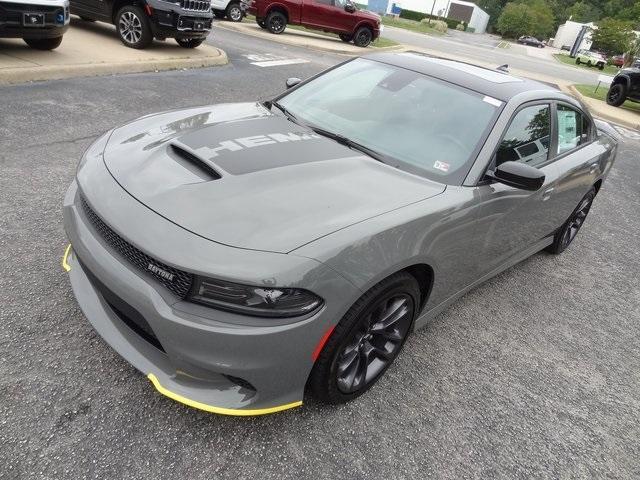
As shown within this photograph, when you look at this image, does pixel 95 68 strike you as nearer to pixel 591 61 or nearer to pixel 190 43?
pixel 190 43

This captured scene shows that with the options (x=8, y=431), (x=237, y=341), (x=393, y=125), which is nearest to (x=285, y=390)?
(x=237, y=341)

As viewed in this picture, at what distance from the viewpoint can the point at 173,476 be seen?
1.97 metres

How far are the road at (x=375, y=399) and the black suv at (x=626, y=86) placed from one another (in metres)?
12.0

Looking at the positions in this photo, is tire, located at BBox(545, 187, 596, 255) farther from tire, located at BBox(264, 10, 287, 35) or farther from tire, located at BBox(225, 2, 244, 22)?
tire, located at BBox(225, 2, 244, 22)

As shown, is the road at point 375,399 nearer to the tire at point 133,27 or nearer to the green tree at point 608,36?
the tire at point 133,27

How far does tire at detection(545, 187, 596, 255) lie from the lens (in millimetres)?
4430

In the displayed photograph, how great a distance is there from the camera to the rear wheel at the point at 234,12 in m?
17.1

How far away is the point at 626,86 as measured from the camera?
45.6ft

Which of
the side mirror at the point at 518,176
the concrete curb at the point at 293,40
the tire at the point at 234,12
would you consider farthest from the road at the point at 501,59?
the side mirror at the point at 518,176

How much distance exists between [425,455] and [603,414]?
1.25 metres

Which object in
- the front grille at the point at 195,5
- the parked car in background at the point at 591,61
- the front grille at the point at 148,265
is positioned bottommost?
the parked car in background at the point at 591,61

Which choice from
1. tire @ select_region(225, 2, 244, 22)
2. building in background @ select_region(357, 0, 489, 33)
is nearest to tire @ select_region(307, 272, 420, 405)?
tire @ select_region(225, 2, 244, 22)

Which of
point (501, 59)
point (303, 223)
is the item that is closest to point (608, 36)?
point (501, 59)

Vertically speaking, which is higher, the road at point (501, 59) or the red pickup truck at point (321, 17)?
the red pickup truck at point (321, 17)
